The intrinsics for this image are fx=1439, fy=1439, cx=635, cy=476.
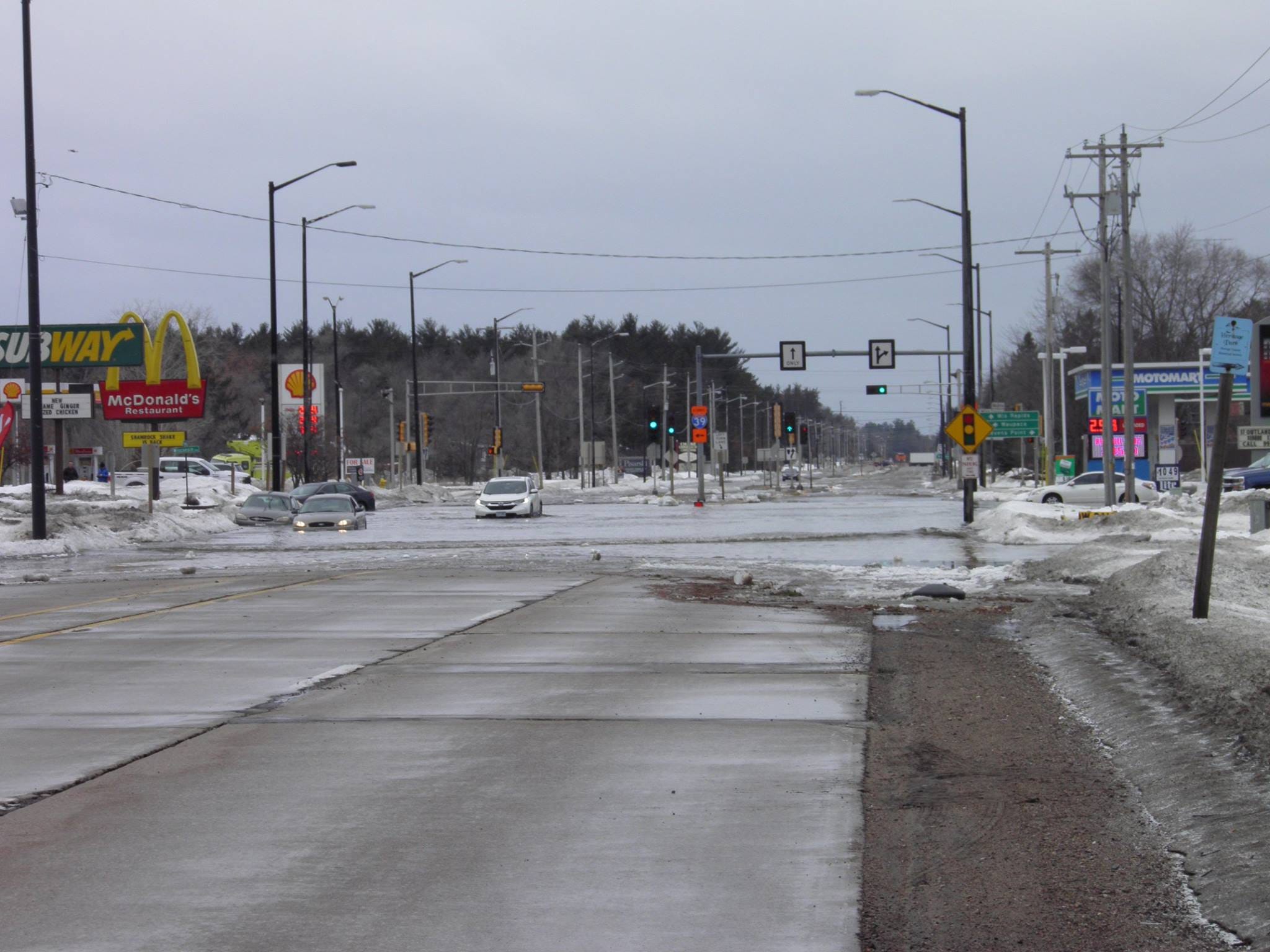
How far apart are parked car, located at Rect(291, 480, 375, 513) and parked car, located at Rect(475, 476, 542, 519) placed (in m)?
5.33

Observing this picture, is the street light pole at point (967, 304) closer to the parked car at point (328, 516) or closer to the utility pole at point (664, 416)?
the parked car at point (328, 516)

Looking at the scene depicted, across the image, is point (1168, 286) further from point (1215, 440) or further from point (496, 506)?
point (1215, 440)

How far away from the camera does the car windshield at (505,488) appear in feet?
177

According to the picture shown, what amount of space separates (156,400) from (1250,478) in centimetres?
4002

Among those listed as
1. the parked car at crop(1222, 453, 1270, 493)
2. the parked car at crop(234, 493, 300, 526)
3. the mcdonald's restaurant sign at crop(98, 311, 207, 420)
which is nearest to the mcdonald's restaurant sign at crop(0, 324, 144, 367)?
the mcdonald's restaurant sign at crop(98, 311, 207, 420)

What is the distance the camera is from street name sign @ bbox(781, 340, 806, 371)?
60688 millimetres

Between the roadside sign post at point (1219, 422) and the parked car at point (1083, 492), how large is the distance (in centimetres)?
4283

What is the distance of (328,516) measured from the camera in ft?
143

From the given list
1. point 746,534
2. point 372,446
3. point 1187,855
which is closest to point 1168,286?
point 746,534

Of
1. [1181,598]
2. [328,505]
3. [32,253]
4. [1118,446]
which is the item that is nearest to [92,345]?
[328,505]

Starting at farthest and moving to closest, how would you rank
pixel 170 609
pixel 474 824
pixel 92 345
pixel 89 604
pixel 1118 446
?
1. pixel 1118 446
2. pixel 92 345
3. pixel 89 604
4. pixel 170 609
5. pixel 474 824

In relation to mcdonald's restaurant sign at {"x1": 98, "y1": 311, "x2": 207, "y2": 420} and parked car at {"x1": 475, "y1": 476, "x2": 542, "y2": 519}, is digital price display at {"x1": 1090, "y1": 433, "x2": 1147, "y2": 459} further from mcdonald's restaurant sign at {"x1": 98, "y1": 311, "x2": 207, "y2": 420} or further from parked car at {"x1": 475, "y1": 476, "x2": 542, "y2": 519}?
mcdonald's restaurant sign at {"x1": 98, "y1": 311, "x2": 207, "y2": 420}

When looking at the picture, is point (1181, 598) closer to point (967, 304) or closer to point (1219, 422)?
point (1219, 422)

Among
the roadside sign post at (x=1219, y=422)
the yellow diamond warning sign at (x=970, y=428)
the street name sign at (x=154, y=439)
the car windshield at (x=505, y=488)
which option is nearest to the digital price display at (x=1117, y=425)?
the yellow diamond warning sign at (x=970, y=428)
